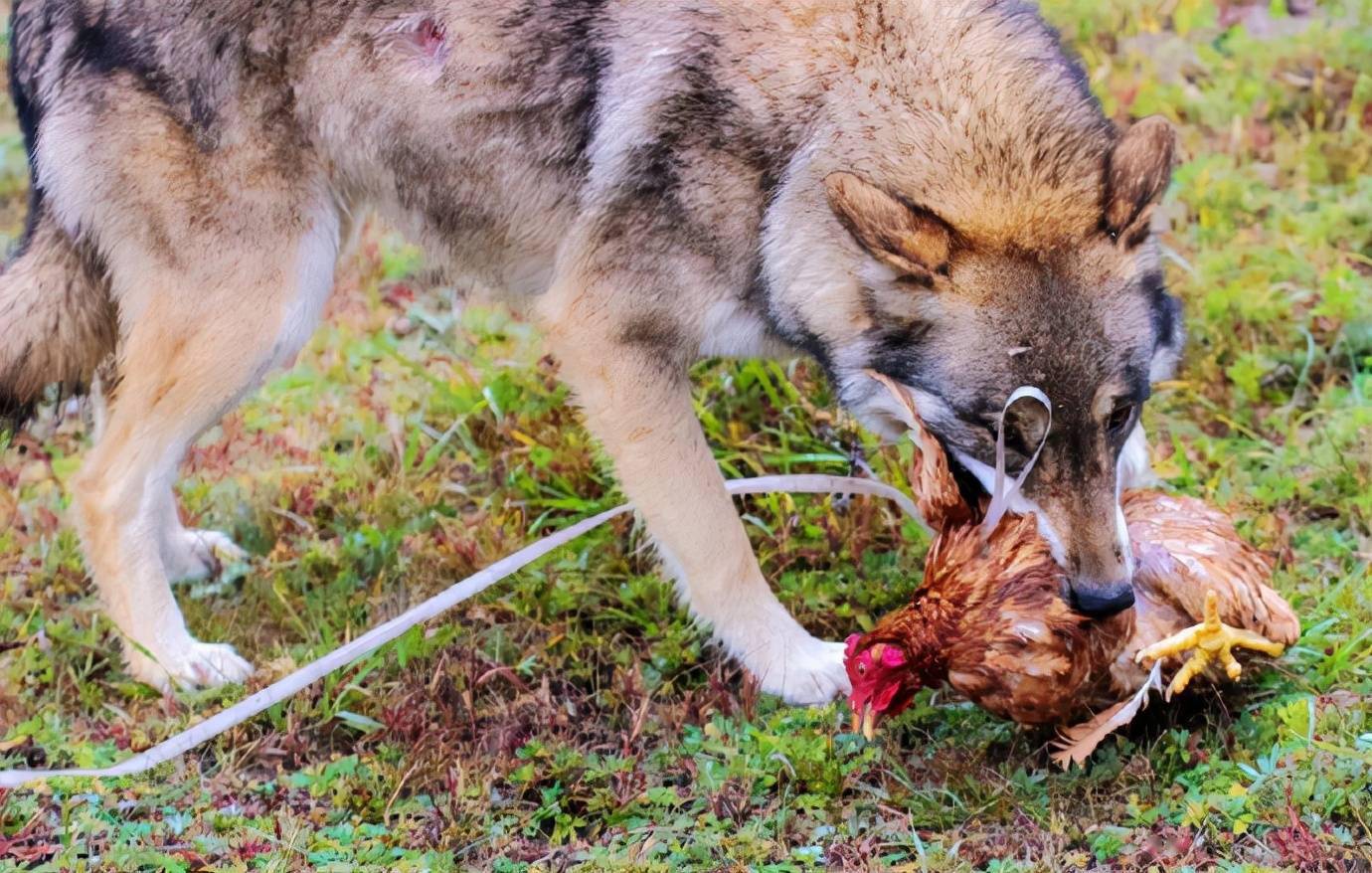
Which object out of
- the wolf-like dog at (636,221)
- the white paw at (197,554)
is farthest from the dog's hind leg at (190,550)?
the wolf-like dog at (636,221)

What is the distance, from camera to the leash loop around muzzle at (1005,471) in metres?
3.00

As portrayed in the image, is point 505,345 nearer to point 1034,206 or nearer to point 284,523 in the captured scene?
point 284,523

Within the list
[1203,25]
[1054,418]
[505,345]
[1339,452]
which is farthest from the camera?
[1203,25]

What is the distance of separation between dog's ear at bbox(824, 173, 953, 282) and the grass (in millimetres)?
1130

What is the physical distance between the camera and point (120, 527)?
12.8 ft

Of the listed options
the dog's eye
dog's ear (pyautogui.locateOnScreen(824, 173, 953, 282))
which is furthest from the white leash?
dog's ear (pyautogui.locateOnScreen(824, 173, 953, 282))

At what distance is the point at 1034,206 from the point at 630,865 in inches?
67.1

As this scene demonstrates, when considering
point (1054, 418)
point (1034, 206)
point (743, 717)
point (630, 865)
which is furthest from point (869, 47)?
point (630, 865)

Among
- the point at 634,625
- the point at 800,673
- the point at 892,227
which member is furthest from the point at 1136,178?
the point at 634,625

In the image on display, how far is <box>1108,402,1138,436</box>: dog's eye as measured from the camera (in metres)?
3.12

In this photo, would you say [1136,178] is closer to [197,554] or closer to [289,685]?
[289,685]

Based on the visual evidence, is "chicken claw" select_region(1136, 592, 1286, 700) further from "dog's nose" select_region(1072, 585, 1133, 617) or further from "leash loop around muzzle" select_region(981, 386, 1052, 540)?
"leash loop around muzzle" select_region(981, 386, 1052, 540)

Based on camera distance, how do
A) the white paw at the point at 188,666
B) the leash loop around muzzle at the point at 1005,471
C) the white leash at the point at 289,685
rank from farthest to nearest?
the white paw at the point at 188,666, the white leash at the point at 289,685, the leash loop around muzzle at the point at 1005,471

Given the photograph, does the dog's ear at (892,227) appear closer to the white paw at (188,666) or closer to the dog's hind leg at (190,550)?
the white paw at (188,666)
